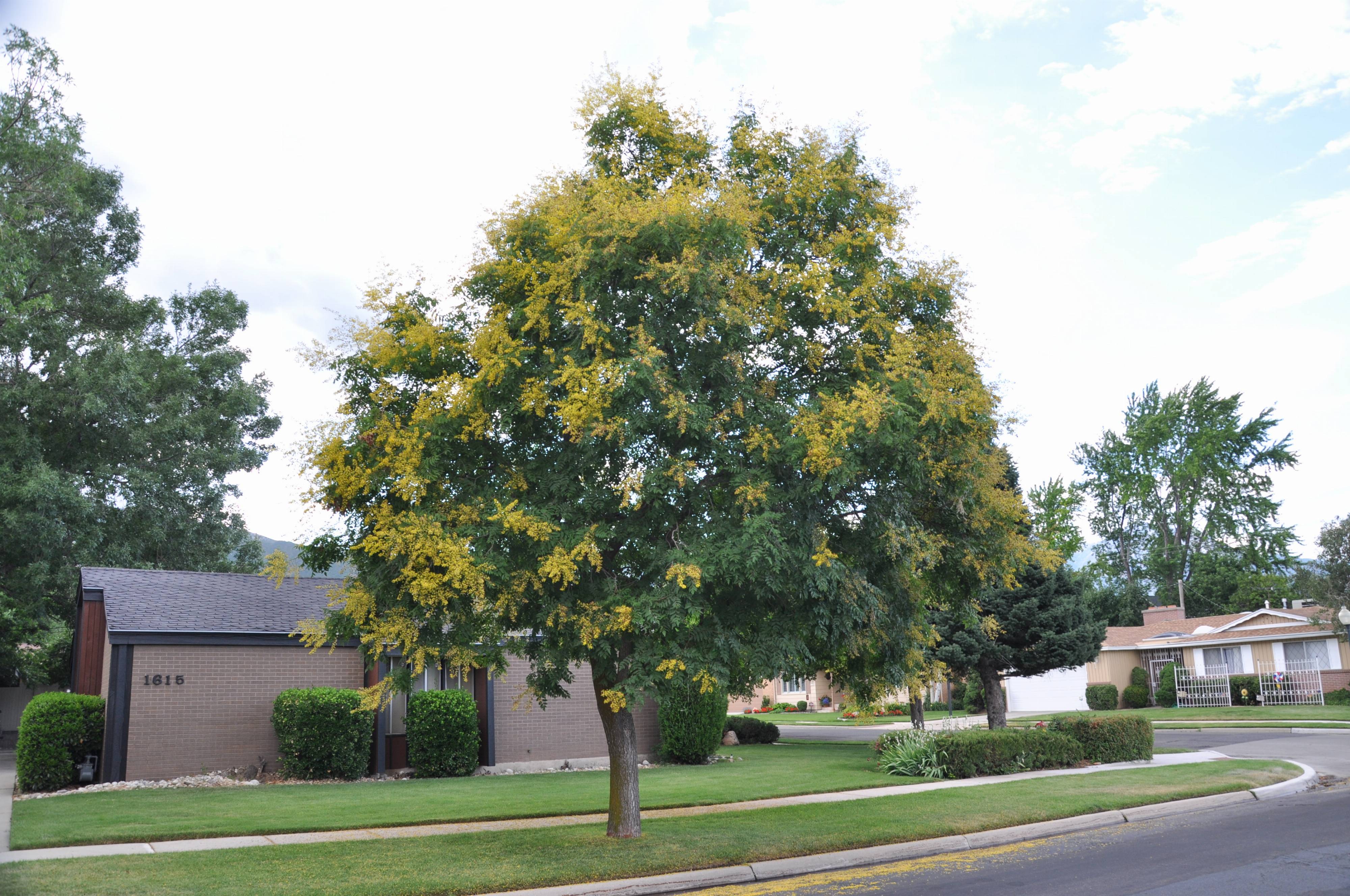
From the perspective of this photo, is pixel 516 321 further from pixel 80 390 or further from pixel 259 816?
pixel 80 390

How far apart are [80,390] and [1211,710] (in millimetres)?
43553

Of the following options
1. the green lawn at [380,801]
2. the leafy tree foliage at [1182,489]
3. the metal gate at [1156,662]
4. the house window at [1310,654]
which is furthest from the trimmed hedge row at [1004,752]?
the leafy tree foliage at [1182,489]

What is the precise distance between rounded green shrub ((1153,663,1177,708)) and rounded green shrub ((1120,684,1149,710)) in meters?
0.57

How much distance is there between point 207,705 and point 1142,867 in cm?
1693

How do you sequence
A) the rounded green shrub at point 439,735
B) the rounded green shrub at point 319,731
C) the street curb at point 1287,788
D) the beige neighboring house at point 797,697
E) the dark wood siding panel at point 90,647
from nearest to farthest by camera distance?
the street curb at point 1287,788
the rounded green shrub at point 319,731
the rounded green shrub at point 439,735
the dark wood siding panel at point 90,647
the beige neighboring house at point 797,697

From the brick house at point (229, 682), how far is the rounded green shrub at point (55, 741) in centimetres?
47

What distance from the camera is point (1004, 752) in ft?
59.8

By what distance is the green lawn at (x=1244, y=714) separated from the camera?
3125 cm

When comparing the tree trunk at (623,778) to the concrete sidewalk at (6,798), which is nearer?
the tree trunk at (623,778)

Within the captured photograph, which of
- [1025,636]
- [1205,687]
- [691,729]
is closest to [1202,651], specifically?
[1205,687]

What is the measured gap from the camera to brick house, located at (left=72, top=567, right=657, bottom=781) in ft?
59.8

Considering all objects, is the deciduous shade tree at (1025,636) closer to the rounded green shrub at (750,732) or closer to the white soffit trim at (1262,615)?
the rounded green shrub at (750,732)

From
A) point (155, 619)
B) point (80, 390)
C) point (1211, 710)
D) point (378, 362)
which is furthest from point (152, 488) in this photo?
point (1211, 710)

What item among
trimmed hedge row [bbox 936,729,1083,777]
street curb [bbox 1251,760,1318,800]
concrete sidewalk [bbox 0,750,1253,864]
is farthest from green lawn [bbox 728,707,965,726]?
street curb [bbox 1251,760,1318,800]
